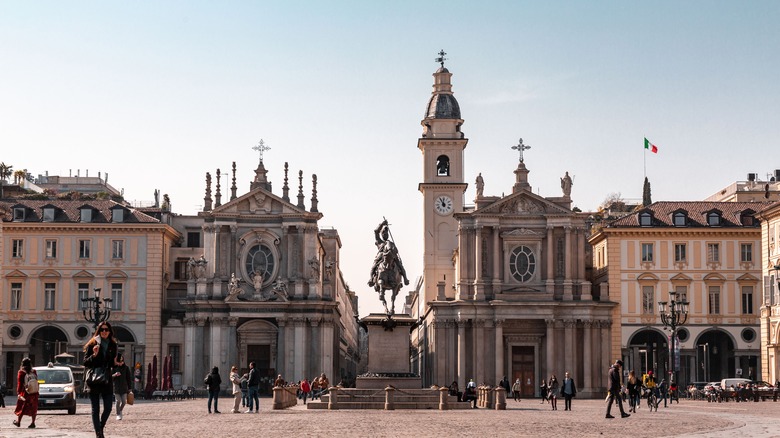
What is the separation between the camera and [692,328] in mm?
88625

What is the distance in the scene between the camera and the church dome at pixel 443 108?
340 feet

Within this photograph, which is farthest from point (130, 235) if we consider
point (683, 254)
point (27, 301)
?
point (683, 254)

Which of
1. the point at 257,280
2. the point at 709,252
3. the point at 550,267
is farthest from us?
the point at 257,280

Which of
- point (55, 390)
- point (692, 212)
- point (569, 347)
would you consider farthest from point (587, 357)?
point (55, 390)

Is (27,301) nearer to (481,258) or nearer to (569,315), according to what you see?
(481,258)

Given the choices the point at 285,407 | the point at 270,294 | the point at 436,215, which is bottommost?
the point at 285,407

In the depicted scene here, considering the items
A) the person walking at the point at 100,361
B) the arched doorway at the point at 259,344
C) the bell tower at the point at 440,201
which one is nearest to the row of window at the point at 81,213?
the arched doorway at the point at 259,344

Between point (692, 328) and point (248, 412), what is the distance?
49.0m

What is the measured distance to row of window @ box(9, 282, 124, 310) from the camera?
293ft

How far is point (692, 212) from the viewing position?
91.5 meters

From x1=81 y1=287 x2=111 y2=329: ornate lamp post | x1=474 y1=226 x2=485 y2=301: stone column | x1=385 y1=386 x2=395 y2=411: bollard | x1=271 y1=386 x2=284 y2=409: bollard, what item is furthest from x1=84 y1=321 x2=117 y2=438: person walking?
x1=474 y1=226 x2=485 y2=301: stone column

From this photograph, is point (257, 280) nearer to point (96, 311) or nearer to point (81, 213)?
point (81, 213)

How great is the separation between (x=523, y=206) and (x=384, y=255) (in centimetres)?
3884

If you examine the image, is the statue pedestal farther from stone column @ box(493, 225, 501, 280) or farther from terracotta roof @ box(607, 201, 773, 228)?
terracotta roof @ box(607, 201, 773, 228)
